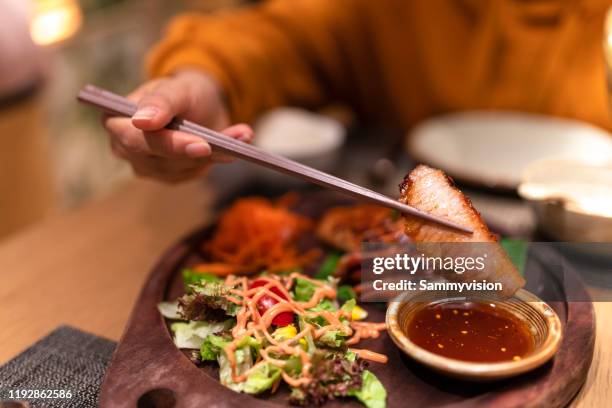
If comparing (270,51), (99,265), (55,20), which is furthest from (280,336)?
(55,20)

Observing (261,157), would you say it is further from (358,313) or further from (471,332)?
(471,332)

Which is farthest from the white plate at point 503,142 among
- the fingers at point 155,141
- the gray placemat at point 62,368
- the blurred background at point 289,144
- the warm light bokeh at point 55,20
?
the warm light bokeh at point 55,20

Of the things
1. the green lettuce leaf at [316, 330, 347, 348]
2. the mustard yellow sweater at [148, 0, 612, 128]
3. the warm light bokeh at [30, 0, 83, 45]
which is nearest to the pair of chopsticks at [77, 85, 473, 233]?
the green lettuce leaf at [316, 330, 347, 348]

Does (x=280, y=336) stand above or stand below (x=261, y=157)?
below

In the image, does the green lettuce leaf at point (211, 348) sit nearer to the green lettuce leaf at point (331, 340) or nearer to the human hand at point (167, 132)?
the green lettuce leaf at point (331, 340)

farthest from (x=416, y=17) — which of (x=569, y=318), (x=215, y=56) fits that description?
(x=569, y=318)

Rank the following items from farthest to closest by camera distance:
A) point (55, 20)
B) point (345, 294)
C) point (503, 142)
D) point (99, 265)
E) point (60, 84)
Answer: point (60, 84) → point (55, 20) → point (503, 142) → point (99, 265) → point (345, 294)

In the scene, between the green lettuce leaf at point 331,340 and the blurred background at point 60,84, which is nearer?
the green lettuce leaf at point 331,340

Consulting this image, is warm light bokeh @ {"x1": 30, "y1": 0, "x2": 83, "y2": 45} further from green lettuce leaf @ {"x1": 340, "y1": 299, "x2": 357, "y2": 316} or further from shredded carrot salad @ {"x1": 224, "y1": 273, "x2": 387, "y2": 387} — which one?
green lettuce leaf @ {"x1": 340, "y1": 299, "x2": 357, "y2": 316}
